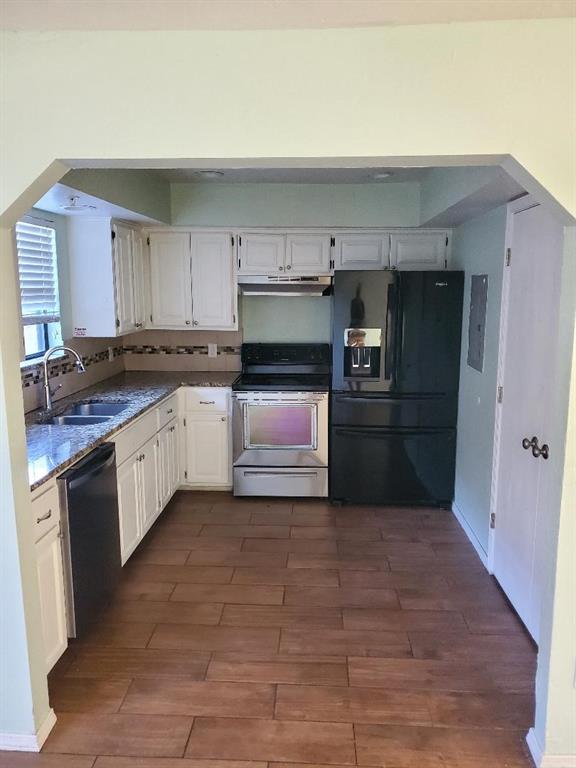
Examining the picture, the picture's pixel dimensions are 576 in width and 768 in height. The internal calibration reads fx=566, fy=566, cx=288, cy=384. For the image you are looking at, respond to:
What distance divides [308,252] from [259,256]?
1.29 feet

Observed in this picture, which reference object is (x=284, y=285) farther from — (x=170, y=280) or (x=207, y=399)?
(x=207, y=399)

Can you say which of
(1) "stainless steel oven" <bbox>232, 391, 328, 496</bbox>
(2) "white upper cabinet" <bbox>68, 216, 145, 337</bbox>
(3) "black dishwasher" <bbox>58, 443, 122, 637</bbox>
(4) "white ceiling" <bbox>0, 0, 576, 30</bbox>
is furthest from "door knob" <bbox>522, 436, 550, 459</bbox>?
(2) "white upper cabinet" <bbox>68, 216, 145, 337</bbox>

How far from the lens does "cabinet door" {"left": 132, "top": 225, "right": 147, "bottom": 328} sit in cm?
430

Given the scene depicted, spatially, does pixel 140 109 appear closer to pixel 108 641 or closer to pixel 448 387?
pixel 108 641

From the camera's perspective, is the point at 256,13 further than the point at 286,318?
No

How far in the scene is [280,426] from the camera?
4332 millimetres

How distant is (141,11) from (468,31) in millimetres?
953

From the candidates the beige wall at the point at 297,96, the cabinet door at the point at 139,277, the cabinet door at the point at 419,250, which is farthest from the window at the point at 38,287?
the cabinet door at the point at 419,250

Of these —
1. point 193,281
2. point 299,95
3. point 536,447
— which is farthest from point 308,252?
point 299,95

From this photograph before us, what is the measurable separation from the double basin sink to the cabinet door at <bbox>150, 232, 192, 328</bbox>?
116cm

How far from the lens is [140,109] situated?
1.76m

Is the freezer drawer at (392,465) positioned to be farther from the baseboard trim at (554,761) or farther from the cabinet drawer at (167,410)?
the baseboard trim at (554,761)

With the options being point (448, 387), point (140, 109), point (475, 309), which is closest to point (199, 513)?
point (448, 387)

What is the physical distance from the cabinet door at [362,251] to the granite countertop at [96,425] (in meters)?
1.30
